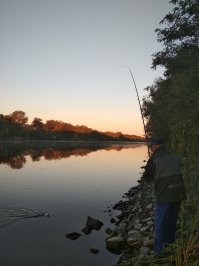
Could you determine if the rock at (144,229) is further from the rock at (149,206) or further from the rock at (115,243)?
the rock at (149,206)

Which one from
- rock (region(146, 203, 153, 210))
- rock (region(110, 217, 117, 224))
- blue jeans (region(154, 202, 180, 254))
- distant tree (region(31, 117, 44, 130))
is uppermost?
distant tree (region(31, 117, 44, 130))

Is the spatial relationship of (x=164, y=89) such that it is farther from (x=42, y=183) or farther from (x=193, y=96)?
(x=193, y=96)

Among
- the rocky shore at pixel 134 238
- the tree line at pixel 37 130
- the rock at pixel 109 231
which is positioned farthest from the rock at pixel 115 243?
the tree line at pixel 37 130

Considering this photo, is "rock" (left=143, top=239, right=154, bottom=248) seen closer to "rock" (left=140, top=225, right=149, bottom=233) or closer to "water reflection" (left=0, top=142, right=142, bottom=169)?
"rock" (left=140, top=225, right=149, bottom=233)

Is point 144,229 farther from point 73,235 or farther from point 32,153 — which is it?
point 32,153

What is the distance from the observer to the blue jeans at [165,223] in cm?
629

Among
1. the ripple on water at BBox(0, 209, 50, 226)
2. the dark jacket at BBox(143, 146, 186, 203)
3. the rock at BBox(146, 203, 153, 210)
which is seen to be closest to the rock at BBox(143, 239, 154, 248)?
the dark jacket at BBox(143, 146, 186, 203)

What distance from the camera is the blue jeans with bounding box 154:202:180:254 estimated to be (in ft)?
20.6

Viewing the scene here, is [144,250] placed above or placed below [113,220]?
above

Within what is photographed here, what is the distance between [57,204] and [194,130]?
10.8m

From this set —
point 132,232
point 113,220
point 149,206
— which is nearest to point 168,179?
point 132,232

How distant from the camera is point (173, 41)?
2295cm

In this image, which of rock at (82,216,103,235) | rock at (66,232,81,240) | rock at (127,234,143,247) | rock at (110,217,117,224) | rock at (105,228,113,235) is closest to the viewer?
rock at (127,234,143,247)

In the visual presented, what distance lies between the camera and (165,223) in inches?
248
